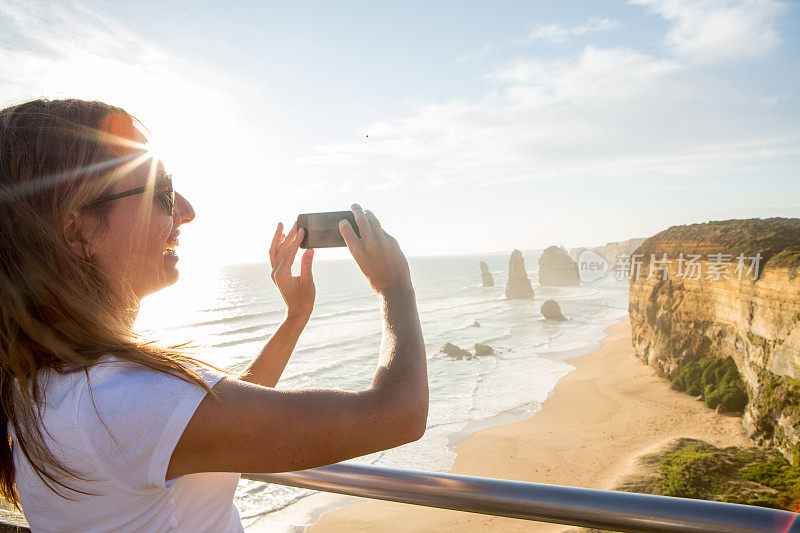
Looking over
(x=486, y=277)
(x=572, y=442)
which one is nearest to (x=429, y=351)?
(x=572, y=442)

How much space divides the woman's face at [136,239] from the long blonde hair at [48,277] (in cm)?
4

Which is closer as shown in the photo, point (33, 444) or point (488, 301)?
point (33, 444)

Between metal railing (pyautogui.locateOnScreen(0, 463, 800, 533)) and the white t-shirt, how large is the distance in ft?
1.74

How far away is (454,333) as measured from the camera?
40.5 meters

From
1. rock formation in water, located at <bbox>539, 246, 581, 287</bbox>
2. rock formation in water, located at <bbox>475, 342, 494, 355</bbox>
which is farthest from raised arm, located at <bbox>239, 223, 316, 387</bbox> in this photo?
rock formation in water, located at <bbox>539, 246, 581, 287</bbox>

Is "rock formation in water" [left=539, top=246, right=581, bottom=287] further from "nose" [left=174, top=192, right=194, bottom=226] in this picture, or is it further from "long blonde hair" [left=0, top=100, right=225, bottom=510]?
"long blonde hair" [left=0, top=100, right=225, bottom=510]

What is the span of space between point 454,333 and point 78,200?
40304 millimetres

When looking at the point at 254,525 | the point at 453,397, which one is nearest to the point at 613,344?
the point at 453,397

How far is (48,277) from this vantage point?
0.85 meters

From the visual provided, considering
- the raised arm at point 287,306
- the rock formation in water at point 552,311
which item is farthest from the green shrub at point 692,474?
the rock formation in water at point 552,311

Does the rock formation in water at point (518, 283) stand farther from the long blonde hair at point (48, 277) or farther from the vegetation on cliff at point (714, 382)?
the long blonde hair at point (48, 277)

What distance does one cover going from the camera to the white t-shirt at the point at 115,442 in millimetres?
737

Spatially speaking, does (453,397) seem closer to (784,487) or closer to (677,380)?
(677,380)

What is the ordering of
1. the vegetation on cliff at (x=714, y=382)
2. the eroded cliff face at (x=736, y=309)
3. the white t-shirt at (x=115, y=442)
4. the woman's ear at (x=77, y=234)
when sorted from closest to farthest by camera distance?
the white t-shirt at (x=115, y=442)
the woman's ear at (x=77, y=234)
the eroded cliff face at (x=736, y=309)
the vegetation on cliff at (x=714, y=382)
